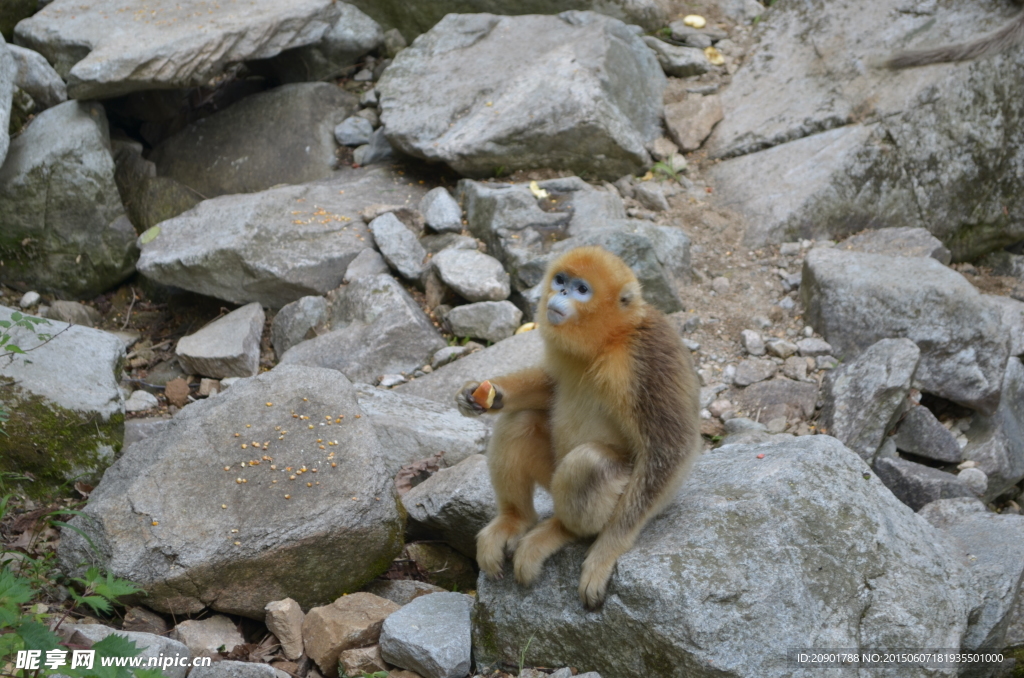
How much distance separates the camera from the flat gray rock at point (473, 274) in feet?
25.8

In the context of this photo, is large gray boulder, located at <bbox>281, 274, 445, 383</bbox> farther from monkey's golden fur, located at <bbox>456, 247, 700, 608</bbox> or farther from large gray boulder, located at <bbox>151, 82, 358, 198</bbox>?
monkey's golden fur, located at <bbox>456, 247, 700, 608</bbox>

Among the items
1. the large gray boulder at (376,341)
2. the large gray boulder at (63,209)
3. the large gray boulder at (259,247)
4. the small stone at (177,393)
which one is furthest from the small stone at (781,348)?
the large gray boulder at (63,209)

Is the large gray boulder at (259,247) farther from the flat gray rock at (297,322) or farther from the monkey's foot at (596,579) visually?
the monkey's foot at (596,579)

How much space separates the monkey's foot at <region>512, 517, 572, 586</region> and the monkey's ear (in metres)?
1.18

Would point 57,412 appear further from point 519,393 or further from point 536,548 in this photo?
point 536,548

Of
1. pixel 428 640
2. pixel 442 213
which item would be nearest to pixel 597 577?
pixel 428 640

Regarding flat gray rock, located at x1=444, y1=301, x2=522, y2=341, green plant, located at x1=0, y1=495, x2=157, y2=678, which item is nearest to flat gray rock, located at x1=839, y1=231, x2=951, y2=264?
flat gray rock, located at x1=444, y1=301, x2=522, y2=341

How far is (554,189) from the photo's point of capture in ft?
29.0

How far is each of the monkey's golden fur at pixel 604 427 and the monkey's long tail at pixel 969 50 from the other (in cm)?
562

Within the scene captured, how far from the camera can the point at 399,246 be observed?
8.34 meters

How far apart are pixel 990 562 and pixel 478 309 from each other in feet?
14.6

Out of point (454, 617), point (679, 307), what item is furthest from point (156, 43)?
point (454, 617)

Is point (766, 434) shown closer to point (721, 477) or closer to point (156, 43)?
point (721, 477)

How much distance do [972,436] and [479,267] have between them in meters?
4.47
